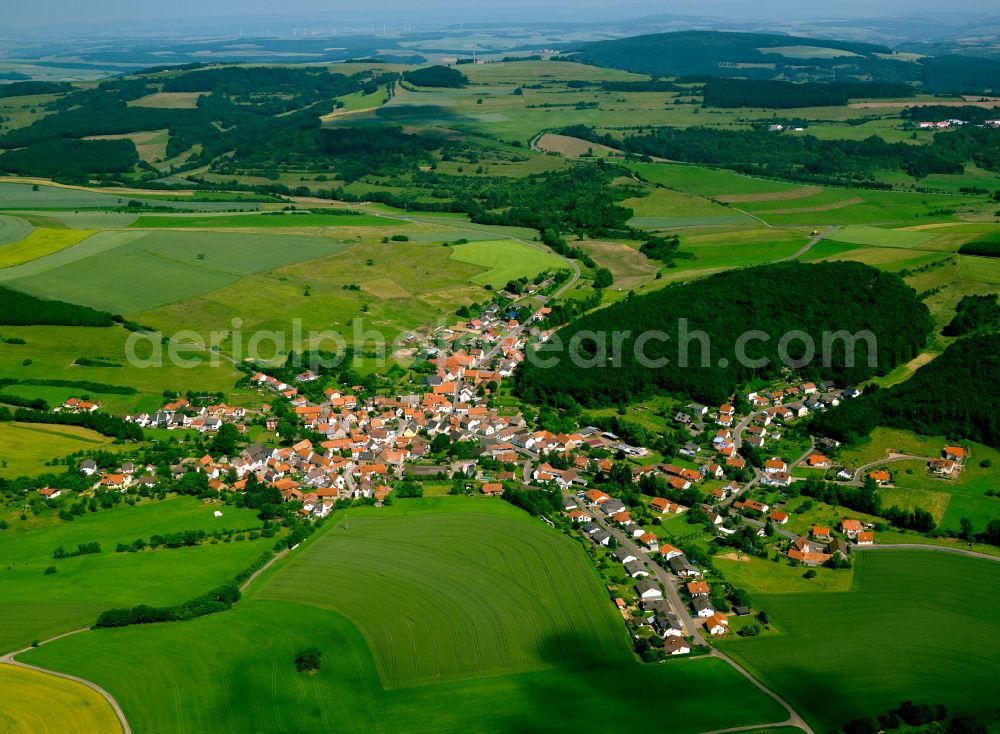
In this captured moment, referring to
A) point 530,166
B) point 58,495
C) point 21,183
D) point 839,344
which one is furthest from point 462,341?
point 21,183

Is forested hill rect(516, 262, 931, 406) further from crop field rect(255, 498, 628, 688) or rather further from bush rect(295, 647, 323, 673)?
bush rect(295, 647, 323, 673)

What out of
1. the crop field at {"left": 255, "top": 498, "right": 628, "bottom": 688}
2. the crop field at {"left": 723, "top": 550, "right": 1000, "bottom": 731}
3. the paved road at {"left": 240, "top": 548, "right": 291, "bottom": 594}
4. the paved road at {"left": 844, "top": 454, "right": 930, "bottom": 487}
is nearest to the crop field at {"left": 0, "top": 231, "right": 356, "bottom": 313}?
the paved road at {"left": 240, "top": 548, "right": 291, "bottom": 594}

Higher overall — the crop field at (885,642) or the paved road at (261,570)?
the paved road at (261,570)

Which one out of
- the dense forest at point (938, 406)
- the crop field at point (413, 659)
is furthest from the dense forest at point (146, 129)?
the crop field at point (413, 659)

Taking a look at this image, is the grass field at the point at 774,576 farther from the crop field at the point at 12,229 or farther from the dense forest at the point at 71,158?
the dense forest at the point at 71,158

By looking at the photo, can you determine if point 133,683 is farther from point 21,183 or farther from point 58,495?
point 21,183
